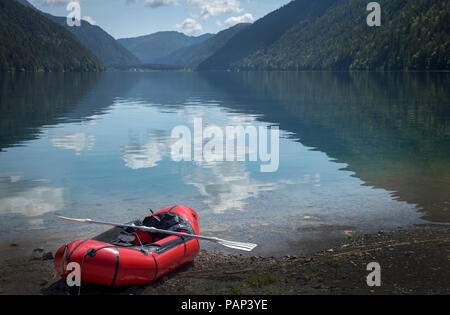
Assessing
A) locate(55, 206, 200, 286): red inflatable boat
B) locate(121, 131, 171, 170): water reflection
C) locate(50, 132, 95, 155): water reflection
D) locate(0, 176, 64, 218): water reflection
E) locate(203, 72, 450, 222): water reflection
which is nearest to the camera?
locate(55, 206, 200, 286): red inflatable boat

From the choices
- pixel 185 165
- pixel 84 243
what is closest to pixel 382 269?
pixel 84 243

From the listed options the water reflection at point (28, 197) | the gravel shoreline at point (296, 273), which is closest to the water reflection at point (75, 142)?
the water reflection at point (28, 197)

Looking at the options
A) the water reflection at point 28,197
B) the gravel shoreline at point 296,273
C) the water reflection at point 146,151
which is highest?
the water reflection at point 146,151

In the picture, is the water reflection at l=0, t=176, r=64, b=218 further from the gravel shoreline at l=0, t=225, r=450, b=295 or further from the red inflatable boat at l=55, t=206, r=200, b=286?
the red inflatable boat at l=55, t=206, r=200, b=286

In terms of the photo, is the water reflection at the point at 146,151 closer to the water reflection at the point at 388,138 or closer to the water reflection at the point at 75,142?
the water reflection at the point at 75,142

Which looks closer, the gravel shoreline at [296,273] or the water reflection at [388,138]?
the gravel shoreline at [296,273]

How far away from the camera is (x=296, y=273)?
10.8 metres

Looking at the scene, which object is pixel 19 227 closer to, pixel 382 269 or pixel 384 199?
pixel 382 269

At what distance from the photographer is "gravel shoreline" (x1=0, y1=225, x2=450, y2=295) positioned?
10.1 metres

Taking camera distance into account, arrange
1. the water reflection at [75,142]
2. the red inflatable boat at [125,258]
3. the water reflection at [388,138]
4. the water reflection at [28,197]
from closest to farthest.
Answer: the red inflatable boat at [125,258], the water reflection at [28,197], the water reflection at [388,138], the water reflection at [75,142]

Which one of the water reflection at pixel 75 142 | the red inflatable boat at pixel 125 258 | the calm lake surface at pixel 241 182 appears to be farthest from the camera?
the water reflection at pixel 75 142

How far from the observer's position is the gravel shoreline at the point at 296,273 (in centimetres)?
1010

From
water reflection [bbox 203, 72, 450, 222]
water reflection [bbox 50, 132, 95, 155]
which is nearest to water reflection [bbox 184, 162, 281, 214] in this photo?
water reflection [bbox 203, 72, 450, 222]

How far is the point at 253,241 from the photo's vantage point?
13703mm
